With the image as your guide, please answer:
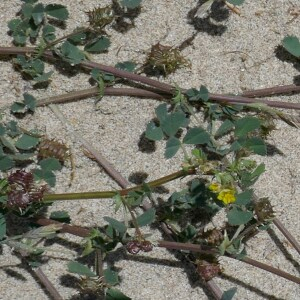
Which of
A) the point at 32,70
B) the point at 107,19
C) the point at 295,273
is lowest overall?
the point at 295,273

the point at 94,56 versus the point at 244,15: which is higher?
the point at 244,15

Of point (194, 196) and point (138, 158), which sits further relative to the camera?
point (138, 158)

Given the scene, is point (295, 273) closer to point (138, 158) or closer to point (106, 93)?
point (138, 158)

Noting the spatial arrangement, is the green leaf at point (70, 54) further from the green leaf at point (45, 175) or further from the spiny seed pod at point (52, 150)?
the green leaf at point (45, 175)

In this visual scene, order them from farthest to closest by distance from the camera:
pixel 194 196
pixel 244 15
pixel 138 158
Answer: pixel 244 15
pixel 138 158
pixel 194 196

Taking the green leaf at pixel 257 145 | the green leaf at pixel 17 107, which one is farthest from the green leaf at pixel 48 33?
the green leaf at pixel 257 145

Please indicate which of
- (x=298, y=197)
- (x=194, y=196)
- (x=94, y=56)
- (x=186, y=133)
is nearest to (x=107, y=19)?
(x=94, y=56)

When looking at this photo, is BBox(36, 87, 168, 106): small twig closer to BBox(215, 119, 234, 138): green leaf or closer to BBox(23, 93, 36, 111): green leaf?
BBox(23, 93, 36, 111): green leaf
